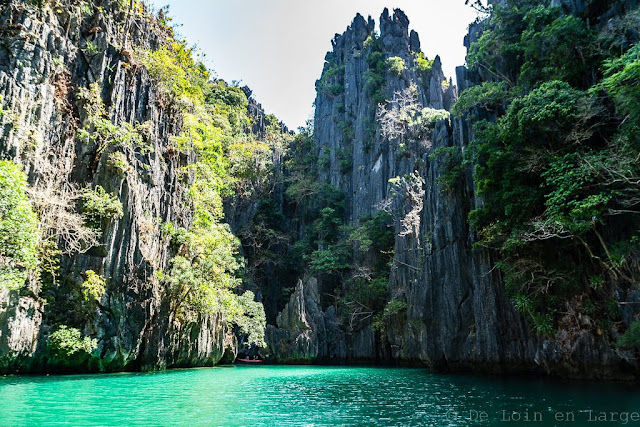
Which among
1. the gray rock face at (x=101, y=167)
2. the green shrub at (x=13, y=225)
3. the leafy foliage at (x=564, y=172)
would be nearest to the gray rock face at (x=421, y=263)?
the leafy foliage at (x=564, y=172)

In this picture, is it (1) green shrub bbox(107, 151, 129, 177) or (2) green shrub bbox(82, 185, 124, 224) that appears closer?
(2) green shrub bbox(82, 185, 124, 224)

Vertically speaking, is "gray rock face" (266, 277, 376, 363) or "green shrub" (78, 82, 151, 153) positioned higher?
"green shrub" (78, 82, 151, 153)

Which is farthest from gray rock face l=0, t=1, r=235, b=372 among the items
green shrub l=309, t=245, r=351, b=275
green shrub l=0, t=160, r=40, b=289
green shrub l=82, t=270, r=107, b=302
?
green shrub l=309, t=245, r=351, b=275

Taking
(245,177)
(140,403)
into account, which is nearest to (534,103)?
(140,403)

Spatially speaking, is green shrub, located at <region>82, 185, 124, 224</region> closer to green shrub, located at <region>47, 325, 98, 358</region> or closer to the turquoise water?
green shrub, located at <region>47, 325, 98, 358</region>

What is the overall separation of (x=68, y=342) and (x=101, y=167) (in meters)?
6.21

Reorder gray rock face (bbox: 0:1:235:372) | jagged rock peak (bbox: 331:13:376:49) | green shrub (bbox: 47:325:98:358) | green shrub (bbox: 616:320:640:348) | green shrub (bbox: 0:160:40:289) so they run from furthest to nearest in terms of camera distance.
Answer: jagged rock peak (bbox: 331:13:376:49)
green shrub (bbox: 47:325:98:358)
gray rock face (bbox: 0:1:235:372)
green shrub (bbox: 616:320:640:348)
green shrub (bbox: 0:160:40:289)

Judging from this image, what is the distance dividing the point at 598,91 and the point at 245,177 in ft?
97.5

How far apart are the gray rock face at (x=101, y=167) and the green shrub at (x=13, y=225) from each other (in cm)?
158

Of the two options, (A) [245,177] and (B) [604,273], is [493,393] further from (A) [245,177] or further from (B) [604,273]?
(A) [245,177]

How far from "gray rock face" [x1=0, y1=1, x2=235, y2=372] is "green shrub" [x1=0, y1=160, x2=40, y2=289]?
5.18 ft

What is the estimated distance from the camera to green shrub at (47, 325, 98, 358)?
13305mm

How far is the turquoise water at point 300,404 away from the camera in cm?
Result: 725

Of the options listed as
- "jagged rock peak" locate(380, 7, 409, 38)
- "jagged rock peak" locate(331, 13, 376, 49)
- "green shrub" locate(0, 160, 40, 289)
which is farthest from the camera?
"jagged rock peak" locate(331, 13, 376, 49)
